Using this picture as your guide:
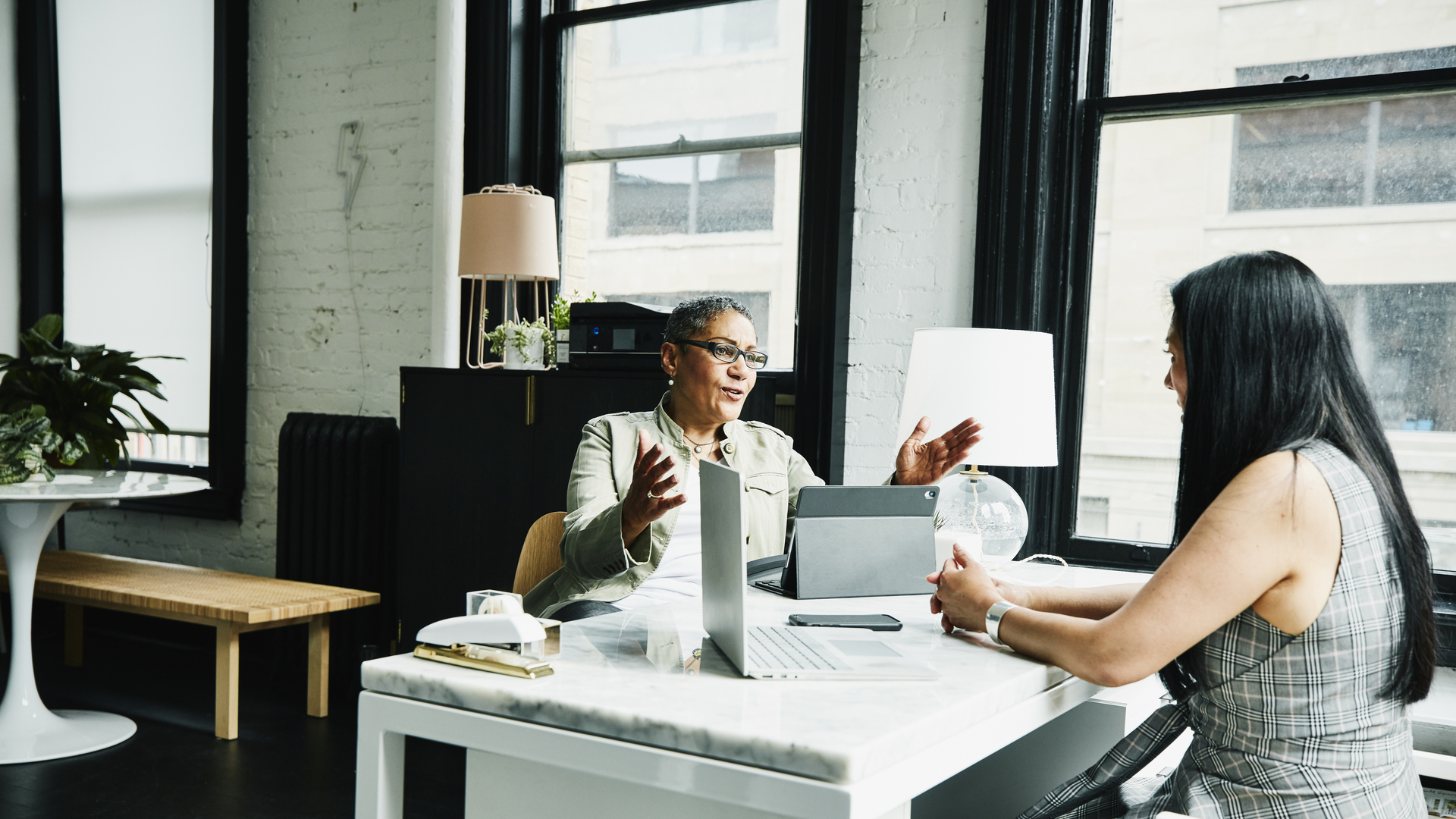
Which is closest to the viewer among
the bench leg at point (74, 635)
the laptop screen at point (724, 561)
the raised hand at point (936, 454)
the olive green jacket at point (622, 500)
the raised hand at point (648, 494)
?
the laptop screen at point (724, 561)

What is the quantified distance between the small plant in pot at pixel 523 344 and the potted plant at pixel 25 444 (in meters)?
1.40

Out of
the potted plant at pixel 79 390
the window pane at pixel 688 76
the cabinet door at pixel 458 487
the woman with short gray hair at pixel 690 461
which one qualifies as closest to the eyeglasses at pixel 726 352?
the woman with short gray hair at pixel 690 461

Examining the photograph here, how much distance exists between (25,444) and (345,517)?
1041 mm

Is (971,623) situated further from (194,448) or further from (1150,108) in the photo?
(194,448)

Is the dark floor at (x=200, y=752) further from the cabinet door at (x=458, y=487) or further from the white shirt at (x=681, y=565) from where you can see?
the white shirt at (x=681, y=565)

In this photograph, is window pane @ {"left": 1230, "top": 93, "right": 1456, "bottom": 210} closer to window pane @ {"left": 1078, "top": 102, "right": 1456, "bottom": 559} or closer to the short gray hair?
window pane @ {"left": 1078, "top": 102, "right": 1456, "bottom": 559}

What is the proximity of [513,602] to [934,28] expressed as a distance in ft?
7.81

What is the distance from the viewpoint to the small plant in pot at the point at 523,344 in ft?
11.6

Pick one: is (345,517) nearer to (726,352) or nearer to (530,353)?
(530,353)

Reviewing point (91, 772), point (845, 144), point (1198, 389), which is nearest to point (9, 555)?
point (91, 772)

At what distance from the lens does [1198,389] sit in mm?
1391

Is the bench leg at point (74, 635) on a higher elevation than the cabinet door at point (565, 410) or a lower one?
lower

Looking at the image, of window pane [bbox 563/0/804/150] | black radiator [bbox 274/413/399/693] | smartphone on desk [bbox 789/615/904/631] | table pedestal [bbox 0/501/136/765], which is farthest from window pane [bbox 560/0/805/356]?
smartphone on desk [bbox 789/615/904/631]

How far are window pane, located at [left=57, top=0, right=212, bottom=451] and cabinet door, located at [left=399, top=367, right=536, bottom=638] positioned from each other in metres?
1.71
